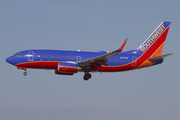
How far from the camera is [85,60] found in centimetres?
5094

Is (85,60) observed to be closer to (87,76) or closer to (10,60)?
(87,76)

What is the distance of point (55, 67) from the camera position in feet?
169

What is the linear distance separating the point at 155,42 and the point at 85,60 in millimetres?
15392

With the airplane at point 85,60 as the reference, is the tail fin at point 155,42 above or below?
above

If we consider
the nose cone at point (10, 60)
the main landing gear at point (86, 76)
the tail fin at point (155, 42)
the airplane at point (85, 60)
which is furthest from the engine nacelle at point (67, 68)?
the tail fin at point (155, 42)

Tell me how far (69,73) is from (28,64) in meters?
7.26

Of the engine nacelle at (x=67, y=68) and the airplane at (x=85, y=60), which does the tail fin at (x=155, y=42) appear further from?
the engine nacelle at (x=67, y=68)

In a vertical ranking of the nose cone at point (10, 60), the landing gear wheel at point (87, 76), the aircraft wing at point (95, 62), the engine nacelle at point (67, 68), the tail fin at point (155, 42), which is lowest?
the landing gear wheel at point (87, 76)

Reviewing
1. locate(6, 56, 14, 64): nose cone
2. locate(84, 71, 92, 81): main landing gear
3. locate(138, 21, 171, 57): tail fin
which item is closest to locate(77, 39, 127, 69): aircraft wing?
locate(84, 71, 92, 81): main landing gear

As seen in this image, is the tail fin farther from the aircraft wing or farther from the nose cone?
the nose cone

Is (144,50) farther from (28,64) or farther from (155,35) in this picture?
(28,64)

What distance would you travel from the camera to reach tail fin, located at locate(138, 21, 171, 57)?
5788 centimetres

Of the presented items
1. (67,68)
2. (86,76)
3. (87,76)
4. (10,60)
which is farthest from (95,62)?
(10,60)

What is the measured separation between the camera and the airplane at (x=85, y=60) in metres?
51.2
